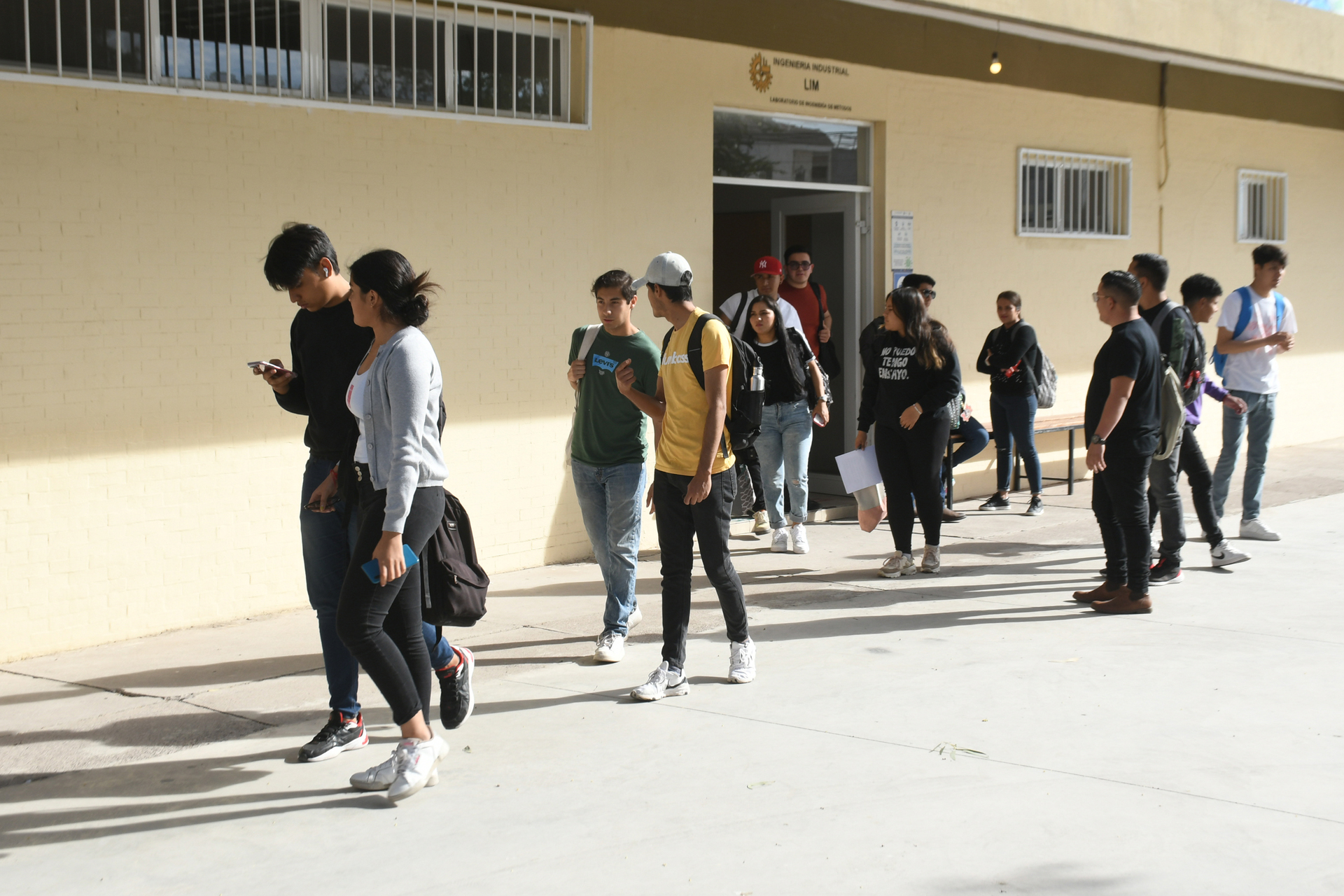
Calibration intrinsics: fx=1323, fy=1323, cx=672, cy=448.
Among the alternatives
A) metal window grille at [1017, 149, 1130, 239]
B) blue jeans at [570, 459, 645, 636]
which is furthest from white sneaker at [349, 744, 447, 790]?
metal window grille at [1017, 149, 1130, 239]

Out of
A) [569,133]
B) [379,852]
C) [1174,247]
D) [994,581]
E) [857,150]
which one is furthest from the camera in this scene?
[1174,247]

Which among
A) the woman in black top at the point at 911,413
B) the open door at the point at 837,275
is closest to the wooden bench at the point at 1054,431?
the open door at the point at 837,275

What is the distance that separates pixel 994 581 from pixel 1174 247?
22.4 feet

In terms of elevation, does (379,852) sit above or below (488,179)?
below

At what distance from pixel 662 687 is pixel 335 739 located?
1.36 metres

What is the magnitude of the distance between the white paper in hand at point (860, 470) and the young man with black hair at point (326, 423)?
371 centimetres

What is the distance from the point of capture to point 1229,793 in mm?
4348

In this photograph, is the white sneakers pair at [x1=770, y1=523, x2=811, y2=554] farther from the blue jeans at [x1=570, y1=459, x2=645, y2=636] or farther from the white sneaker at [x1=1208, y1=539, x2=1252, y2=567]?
the blue jeans at [x1=570, y1=459, x2=645, y2=636]

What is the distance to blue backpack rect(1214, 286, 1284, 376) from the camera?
9078 mm

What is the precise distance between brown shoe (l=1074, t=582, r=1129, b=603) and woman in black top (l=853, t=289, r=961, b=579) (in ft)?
3.44

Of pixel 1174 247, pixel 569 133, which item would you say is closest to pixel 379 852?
pixel 569 133

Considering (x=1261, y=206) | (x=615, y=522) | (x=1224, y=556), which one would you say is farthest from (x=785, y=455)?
(x=1261, y=206)

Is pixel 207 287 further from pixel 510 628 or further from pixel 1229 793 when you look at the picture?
pixel 1229 793

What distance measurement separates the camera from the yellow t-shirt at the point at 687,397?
5.40 metres
